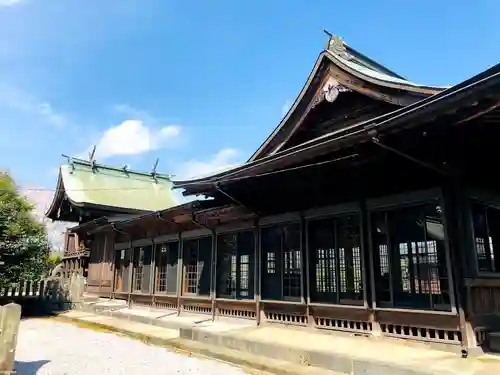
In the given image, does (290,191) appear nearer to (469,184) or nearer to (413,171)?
(413,171)

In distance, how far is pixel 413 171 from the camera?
7.72 m

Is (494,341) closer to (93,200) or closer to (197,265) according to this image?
(197,265)

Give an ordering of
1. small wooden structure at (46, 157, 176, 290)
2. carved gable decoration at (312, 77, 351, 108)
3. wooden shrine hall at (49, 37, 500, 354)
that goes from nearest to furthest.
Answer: wooden shrine hall at (49, 37, 500, 354)
carved gable decoration at (312, 77, 351, 108)
small wooden structure at (46, 157, 176, 290)

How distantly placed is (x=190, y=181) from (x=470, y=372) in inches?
305

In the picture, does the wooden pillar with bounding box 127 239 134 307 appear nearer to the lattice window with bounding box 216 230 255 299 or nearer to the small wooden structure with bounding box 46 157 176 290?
the small wooden structure with bounding box 46 157 176 290

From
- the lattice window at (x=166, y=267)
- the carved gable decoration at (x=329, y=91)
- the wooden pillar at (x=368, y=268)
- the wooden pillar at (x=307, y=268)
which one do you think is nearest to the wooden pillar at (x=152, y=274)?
the lattice window at (x=166, y=267)

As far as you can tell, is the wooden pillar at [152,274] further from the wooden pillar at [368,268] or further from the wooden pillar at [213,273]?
the wooden pillar at [368,268]

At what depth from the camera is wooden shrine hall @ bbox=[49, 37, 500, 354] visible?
685 cm

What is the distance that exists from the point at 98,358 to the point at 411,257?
6.67m

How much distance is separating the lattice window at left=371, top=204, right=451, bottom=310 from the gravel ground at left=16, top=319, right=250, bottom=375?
3474 millimetres

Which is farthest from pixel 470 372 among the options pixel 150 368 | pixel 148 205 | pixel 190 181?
pixel 148 205

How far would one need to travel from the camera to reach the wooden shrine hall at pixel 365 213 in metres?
6.85

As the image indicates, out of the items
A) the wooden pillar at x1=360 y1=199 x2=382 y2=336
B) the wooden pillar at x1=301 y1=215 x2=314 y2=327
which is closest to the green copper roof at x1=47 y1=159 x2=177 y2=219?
the wooden pillar at x1=301 y1=215 x2=314 y2=327

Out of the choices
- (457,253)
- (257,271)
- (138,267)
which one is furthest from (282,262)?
(138,267)
